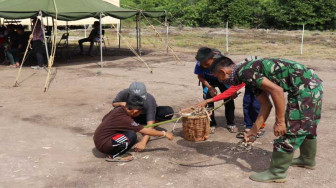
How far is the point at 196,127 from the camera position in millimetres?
5133

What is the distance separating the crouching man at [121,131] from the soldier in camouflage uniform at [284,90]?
1.08 m

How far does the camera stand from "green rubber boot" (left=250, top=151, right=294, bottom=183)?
382cm

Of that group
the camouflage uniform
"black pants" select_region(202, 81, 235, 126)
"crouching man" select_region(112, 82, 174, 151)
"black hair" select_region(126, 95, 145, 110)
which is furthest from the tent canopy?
the camouflage uniform

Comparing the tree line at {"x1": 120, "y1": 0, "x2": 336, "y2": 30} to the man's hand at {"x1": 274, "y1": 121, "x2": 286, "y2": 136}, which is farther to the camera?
the tree line at {"x1": 120, "y1": 0, "x2": 336, "y2": 30}

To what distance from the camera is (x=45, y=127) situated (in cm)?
622

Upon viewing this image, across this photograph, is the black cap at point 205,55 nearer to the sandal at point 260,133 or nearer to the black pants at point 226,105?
the black pants at point 226,105

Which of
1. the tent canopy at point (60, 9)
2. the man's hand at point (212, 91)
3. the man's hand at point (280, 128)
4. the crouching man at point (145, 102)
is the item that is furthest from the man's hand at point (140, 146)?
the tent canopy at point (60, 9)

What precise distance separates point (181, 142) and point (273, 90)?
215 cm

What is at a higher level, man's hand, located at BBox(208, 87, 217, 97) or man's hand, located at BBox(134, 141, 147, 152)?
man's hand, located at BBox(208, 87, 217, 97)

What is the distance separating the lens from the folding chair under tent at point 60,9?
38.6 ft

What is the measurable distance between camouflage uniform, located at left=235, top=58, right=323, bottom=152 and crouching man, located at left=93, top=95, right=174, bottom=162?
128 cm

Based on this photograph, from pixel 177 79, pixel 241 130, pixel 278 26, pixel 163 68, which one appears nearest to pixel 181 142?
pixel 241 130

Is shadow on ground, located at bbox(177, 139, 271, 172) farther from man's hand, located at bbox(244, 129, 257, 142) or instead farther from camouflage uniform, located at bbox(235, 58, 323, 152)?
camouflage uniform, located at bbox(235, 58, 323, 152)

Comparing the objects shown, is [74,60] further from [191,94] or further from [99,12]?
[191,94]
